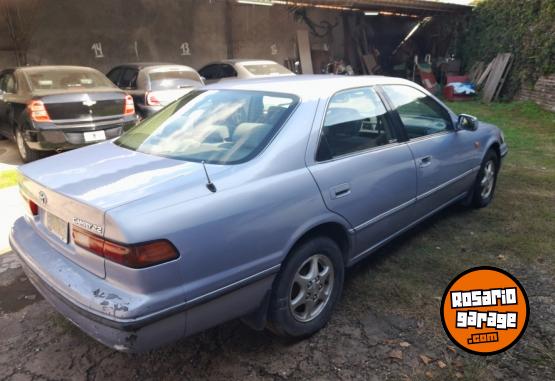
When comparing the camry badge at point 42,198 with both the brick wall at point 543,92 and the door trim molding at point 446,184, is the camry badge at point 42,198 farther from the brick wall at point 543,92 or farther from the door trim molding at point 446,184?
the brick wall at point 543,92

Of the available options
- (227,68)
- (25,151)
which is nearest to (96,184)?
(25,151)

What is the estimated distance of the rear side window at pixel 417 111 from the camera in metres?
3.28

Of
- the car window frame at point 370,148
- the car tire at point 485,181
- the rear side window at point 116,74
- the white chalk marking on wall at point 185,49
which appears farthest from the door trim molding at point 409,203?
the white chalk marking on wall at point 185,49

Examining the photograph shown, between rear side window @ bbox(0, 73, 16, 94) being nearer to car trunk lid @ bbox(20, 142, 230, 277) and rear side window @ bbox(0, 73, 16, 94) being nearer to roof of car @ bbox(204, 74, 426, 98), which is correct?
car trunk lid @ bbox(20, 142, 230, 277)

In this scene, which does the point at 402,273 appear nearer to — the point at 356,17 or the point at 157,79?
the point at 157,79

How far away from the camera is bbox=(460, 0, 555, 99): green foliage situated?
10742 millimetres

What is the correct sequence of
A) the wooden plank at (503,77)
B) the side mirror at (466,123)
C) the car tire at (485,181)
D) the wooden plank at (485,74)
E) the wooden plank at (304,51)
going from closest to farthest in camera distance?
1. the side mirror at (466,123)
2. the car tire at (485,181)
3. the wooden plank at (503,77)
4. the wooden plank at (485,74)
5. the wooden plank at (304,51)

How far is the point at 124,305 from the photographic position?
5.74 ft

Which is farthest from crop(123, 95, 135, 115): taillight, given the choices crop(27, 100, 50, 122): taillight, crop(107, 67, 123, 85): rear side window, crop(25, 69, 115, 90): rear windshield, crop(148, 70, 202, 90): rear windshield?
crop(107, 67, 123, 85): rear side window

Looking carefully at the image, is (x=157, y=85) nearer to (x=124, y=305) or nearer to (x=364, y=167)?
(x=364, y=167)

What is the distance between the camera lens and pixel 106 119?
627cm

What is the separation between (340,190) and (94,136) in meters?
4.79

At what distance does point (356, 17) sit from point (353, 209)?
1676cm

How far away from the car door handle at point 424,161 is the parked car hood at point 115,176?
1738 millimetres
